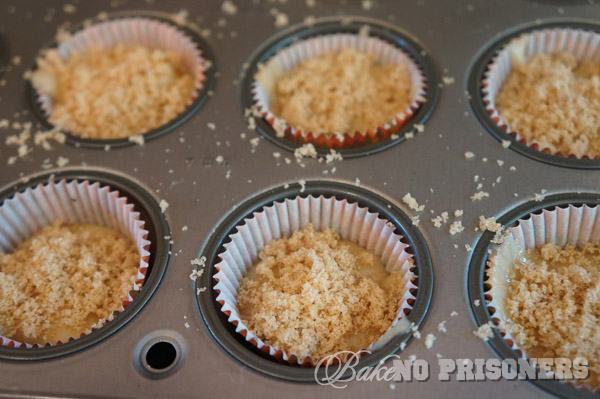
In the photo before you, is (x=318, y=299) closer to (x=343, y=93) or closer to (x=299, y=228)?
(x=299, y=228)

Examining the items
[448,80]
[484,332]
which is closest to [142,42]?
[448,80]

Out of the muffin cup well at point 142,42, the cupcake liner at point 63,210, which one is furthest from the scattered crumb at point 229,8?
the cupcake liner at point 63,210

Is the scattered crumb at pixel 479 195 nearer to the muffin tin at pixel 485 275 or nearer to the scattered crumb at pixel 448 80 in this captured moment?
the muffin tin at pixel 485 275

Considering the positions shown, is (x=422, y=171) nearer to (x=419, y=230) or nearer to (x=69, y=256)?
(x=419, y=230)

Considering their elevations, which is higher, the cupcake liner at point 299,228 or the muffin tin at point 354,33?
the muffin tin at point 354,33

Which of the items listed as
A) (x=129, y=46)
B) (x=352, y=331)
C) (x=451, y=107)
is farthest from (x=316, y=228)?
(x=129, y=46)

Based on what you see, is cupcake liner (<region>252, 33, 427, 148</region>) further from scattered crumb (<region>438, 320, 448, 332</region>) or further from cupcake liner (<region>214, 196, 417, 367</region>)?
scattered crumb (<region>438, 320, 448, 332</region>)

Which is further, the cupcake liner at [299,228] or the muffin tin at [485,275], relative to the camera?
the cupcake liner at [299,228]

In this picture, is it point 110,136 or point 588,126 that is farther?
point 110,136
